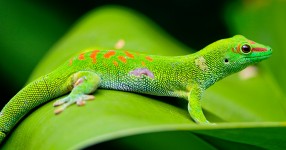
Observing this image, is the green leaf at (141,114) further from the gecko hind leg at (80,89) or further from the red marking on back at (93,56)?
the red marking on back at (93,56)

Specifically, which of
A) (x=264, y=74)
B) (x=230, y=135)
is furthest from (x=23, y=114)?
(x=264, y=74)

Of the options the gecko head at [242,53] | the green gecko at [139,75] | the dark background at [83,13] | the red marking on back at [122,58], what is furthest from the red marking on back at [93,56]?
the dark background at [83,13]

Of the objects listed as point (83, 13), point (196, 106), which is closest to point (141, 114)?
point (196, 106)

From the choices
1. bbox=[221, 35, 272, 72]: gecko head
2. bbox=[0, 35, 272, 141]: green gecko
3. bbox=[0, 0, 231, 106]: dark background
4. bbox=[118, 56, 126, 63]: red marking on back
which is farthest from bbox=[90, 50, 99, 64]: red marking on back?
bbox=[0, 0, 231, 106]: dark background

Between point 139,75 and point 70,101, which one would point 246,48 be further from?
point 70,101

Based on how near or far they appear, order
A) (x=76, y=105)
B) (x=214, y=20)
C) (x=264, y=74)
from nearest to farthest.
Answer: (x=76, y=105) → (x=264, y=74) → (x=214, y=20)

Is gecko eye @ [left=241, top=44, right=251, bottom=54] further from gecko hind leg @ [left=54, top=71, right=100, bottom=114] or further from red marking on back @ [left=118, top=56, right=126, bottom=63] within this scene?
gecko hind leg @ [left=54, top=71, right=100, bottom=114]

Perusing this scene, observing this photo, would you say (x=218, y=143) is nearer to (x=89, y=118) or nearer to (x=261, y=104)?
(x=89, y=118)
